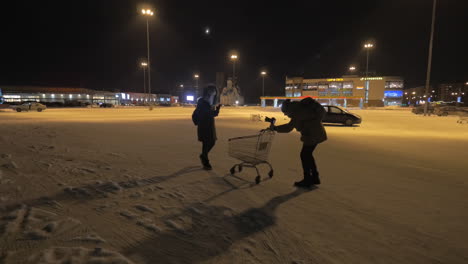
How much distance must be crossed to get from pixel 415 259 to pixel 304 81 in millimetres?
94293

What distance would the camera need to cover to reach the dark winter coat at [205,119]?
5645 mm

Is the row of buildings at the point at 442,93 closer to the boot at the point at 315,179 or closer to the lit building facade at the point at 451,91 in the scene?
the lit building facade at the point at 451,91

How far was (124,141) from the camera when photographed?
378 inches

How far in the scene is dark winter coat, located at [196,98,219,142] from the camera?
5645 mm

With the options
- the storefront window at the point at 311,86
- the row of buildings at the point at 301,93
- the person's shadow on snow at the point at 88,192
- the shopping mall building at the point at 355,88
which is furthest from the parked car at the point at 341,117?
the storefront window at the point at 311,86

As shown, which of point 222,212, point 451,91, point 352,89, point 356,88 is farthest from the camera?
point 451,91

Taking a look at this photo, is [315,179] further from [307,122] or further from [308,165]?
[307,122]

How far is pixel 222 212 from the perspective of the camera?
147 inches

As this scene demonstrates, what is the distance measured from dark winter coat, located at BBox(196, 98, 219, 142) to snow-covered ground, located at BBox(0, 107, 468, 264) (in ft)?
2.83

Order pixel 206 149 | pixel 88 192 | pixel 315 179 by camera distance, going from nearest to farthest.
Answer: pixel 88 192
pixel 315 179
pixel 206 149

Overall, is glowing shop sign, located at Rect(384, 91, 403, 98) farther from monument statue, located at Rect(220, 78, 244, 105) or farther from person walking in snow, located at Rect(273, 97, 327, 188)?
person walking in snow, located at Rect(273, 97, 327, 188)

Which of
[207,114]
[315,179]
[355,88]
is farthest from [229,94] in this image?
[315,179]

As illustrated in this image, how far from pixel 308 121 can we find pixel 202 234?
9.31 ft

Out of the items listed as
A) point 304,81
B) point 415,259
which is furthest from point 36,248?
point 304,81
